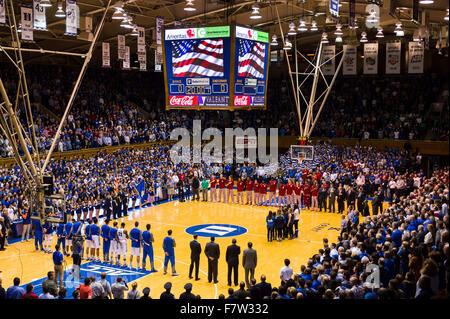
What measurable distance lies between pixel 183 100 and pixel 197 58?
1.38m

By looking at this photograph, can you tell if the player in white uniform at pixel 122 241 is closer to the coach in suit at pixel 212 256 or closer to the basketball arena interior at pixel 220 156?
the basketball arena interior at pixel 220 156

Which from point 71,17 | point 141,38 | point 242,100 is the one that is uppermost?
point 71,17

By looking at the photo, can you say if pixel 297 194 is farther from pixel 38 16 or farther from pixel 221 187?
pixel 38 16

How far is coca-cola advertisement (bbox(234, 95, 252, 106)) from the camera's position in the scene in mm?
14734

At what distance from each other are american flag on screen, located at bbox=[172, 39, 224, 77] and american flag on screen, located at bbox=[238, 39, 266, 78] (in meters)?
0.61

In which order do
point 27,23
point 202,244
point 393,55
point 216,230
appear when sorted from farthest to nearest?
point 393,55
point 216,230
point 27,23
point 202,244

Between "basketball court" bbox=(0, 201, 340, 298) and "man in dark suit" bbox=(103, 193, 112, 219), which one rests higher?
"man in dark suit" bbox=(103, 193, 112, 219)

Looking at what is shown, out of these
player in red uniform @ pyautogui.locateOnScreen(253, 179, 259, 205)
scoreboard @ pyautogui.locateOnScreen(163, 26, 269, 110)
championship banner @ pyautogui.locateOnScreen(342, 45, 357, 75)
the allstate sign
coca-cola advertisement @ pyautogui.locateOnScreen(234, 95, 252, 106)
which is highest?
championship banner @ pyautogui.locateOnScreen(342, 45, 357, 75)

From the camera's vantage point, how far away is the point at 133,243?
48.9 feet

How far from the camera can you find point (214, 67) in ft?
48.1

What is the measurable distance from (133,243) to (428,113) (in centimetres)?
2497

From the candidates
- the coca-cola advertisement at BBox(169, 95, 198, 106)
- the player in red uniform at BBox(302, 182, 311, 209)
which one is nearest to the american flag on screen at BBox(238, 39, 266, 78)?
the coca-cola advertisement at BBox(169, 95, 198, 106)

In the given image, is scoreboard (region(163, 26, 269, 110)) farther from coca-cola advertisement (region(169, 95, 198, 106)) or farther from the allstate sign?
the allstate sign

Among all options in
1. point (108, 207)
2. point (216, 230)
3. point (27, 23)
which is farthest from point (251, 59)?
point (108, 207)
